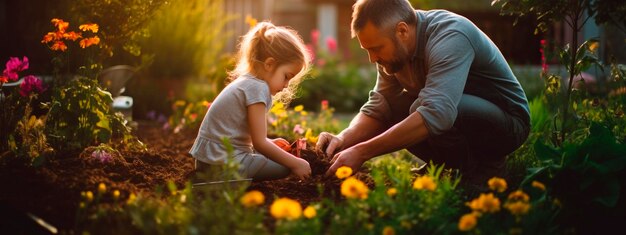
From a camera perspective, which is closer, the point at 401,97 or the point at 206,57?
the point at 401,97

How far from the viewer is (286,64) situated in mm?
3580

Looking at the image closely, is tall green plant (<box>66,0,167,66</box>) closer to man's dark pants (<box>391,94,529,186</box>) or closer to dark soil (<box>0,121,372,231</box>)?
dark soil (<box>0,121,372,231</box>)

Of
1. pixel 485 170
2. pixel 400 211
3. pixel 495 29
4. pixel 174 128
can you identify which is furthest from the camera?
pixel 495 29

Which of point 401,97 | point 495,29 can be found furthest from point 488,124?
point 495,29

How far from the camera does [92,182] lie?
125 inches

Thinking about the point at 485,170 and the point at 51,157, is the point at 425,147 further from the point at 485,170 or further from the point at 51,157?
the point at 51,157

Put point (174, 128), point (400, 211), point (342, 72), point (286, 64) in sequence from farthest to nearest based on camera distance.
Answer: point (342, 72) < point (174, 128) < point (286, 64) < point (400, 211)

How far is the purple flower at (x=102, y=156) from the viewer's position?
11.8 ft

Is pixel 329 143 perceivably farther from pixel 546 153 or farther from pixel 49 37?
pixel 49 37

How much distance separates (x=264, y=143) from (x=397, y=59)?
77 centimetres

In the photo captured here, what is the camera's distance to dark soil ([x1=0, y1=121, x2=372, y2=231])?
9.64 feet

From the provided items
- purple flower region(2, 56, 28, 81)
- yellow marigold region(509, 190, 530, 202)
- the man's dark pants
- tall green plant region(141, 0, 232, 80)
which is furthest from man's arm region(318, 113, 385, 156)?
tall green plant region(141, 0, 232, 80)

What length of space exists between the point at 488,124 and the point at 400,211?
1267 millimetres

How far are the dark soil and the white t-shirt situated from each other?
186 mm
